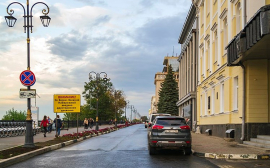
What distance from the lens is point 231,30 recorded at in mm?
22484

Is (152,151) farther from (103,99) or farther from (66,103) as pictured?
(103,99)

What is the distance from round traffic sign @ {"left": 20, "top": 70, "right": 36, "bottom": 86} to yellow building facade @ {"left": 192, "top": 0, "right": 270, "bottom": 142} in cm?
943

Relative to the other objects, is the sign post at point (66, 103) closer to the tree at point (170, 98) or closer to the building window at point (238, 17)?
the building window at point (238, 17)

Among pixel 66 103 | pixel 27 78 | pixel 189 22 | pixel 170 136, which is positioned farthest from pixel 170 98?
pixel 170 136

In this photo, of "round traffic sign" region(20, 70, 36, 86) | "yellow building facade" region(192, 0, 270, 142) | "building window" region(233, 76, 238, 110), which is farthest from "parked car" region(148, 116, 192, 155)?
"building window" region(233, 76, 238, 110)

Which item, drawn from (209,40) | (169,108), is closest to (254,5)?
(209,40)

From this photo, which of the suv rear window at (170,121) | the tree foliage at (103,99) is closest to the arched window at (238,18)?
the suv rear window at (170,121)

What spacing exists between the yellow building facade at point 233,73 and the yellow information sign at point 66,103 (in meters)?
10.2

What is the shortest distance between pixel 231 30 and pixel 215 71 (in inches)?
203

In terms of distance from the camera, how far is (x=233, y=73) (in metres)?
21.9

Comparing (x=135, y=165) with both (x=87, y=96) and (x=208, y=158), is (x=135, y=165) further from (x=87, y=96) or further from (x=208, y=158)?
(x=87, y=96)

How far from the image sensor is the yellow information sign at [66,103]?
1008 inches

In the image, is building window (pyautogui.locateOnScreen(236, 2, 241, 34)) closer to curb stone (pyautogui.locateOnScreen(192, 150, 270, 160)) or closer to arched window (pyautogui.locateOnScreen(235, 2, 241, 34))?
arched window (pyautogui.locateOnScreen(235, 2, 241, 34))

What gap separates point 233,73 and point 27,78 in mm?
12089
